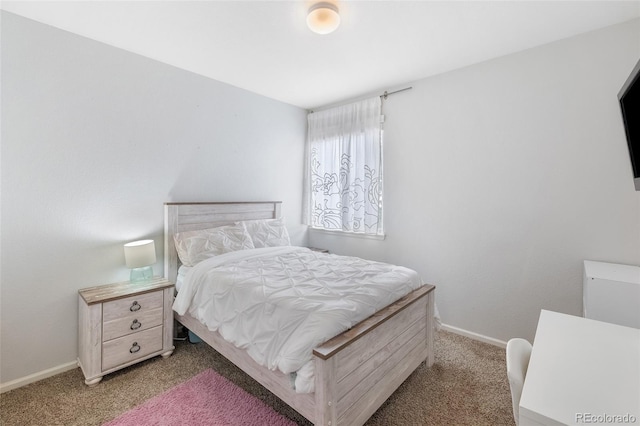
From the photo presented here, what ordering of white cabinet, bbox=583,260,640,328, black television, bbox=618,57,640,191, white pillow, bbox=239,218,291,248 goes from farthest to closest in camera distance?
white pillow, bbox=239,218,291,248 → white cabinet, bbox=583,260,640,328 → black television, bbox=618,57,640,191

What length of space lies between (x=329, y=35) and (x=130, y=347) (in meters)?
2.84

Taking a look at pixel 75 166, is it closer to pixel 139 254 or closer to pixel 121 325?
pixel 139 254

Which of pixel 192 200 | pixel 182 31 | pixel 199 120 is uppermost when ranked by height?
pixel 182 31

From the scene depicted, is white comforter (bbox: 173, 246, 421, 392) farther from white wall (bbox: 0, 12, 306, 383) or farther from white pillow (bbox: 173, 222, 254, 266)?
white wall (bbox: 0, 12, 306, 383)

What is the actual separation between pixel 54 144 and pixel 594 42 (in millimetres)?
4109

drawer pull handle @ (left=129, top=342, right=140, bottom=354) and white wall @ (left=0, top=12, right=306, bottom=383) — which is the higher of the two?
white wall @ (left=0, top=12, right=306, bottom=383)

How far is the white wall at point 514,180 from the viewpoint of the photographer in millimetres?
2039

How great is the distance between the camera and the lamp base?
2338 mm

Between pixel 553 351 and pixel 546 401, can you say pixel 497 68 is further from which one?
pixel 546 401

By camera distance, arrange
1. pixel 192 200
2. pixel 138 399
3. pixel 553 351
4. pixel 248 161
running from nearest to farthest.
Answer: pixel 553 351, pixel 138 399, pixel 192 200, pixel 248 161

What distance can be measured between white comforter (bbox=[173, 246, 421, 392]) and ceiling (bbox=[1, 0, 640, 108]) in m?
1.81

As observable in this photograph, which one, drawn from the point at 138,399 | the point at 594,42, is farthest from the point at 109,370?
the point at 594,42

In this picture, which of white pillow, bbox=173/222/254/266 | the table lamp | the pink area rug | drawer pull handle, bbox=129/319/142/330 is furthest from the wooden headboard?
the pink area rug

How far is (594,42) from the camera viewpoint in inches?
81.7
